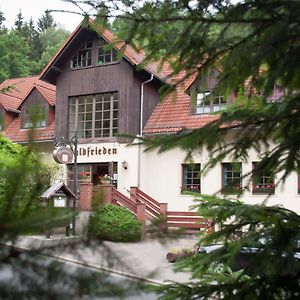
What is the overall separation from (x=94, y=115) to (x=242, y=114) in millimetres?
19088

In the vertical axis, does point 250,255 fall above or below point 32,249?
below

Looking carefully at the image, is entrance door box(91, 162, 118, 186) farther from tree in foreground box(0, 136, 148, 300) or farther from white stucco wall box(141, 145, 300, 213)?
tree in foreground box(0, 136, 148, 300)

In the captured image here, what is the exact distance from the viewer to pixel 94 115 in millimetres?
21938

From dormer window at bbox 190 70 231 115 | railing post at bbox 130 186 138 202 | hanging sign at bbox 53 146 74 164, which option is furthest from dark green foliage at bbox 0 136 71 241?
railing post at bbox 130 186 138 202

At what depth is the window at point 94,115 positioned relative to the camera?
70.7 ft

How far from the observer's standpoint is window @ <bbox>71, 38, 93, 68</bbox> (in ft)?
72.7

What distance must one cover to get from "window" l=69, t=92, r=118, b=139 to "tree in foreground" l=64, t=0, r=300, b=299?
17898 millimetres

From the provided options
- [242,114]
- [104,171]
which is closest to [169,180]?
[104,171]

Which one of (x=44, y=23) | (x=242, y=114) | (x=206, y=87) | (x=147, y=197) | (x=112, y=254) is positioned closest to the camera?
(x=112, y=254)

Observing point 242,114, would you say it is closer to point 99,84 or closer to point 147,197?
point 147,197

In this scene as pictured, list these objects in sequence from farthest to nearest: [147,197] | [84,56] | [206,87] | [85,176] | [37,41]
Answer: [37,41], [84,56], [85,176], [147,197], [206,87]

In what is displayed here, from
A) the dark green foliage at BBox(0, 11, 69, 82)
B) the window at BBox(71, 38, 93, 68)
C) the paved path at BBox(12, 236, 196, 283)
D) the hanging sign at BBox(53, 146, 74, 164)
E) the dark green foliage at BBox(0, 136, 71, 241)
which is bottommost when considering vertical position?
the paved path at BBox(12, 236, 196, 283)

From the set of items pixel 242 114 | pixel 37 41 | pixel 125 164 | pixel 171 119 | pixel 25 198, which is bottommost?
pixel 25 198

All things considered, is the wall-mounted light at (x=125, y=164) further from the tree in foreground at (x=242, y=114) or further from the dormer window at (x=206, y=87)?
the tree in foreground at (x=242, y=114)
